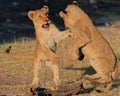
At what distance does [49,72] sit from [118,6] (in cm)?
1057

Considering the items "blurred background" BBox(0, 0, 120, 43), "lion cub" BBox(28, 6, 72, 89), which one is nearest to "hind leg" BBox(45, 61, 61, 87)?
"lion cub" BBox(28, 6, 72, 89)

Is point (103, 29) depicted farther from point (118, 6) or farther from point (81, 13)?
point (81, 13)

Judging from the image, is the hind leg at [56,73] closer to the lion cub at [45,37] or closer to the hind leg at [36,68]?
the lion cub at [45,37]

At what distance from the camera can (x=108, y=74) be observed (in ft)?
26.5

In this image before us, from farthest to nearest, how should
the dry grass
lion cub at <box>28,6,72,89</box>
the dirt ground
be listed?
the dirt ground
the dry grass
lion cub at <box>28,6,72,89</box>

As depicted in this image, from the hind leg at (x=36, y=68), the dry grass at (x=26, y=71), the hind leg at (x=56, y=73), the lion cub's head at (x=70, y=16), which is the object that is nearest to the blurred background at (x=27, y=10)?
the dry grass at (x=26, y=71)

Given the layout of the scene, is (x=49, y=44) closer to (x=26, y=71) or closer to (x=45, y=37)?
(x=45, y=37)

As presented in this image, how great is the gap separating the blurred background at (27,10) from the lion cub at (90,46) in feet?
16.3

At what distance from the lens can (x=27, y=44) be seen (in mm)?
12289

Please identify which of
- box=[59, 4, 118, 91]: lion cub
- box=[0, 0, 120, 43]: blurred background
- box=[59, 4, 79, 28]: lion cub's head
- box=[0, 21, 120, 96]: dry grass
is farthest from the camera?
box=[0, 0, 120, 43]: blurred background

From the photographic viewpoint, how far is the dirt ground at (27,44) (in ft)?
28.6

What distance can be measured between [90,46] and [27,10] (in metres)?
10.1

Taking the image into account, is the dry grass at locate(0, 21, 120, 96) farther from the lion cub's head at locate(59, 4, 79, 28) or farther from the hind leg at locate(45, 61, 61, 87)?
the lion cub's head at locate(59, 4, 79, 28)

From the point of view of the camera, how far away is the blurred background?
14.5m
